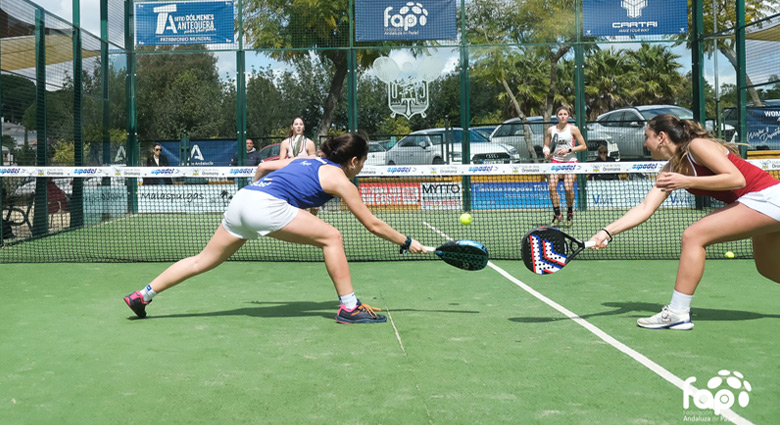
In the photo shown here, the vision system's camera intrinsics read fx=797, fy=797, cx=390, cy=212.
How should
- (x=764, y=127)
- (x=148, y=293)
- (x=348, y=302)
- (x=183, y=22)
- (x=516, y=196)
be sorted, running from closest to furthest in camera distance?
1. (x=348, y=302)
2. (x=148, y=293)
3. (x=764, y=127)
4. (x=516, y=196)
5. (x=183, y=22)

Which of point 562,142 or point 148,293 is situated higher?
point 562,142

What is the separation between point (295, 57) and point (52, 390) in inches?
578

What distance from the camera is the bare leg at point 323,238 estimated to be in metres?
5.44

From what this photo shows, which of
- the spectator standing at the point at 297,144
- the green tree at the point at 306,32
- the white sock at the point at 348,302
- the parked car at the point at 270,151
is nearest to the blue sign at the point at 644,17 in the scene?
the green tree at the point at 306,32

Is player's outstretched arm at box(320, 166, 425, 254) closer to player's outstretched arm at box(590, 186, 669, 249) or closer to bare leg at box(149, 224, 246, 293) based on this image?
bare leg at box(149, 224, 246, 293)

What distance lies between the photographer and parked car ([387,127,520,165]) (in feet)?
58.3

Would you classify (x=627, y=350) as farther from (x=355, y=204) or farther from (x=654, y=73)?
(x=654, y=73)

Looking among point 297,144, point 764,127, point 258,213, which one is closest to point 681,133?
point 258,213

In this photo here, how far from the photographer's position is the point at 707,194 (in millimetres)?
5297

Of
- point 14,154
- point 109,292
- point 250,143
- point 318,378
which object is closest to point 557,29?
point 250,143

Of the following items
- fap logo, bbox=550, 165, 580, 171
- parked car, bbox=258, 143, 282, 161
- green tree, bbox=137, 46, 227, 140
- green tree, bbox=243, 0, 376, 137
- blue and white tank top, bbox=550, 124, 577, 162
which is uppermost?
green tree, bbox=243, 0, 376, 137

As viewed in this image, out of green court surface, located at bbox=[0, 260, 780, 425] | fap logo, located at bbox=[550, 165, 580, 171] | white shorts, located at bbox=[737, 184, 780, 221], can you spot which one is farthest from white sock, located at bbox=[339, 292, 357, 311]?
fap logo, located at bbox=[550, 165, 580, 171]

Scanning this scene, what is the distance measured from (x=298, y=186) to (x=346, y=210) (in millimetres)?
9221

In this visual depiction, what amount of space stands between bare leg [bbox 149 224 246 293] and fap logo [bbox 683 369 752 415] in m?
3.14
